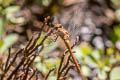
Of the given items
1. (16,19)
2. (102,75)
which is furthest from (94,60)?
(16,19)

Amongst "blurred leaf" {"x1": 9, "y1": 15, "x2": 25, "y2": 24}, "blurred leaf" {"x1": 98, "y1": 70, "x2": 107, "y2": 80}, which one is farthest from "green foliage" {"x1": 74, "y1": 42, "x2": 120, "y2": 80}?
"blurred leaf" {"x1": 9, "y1": 15, "x2": 25, "y2": 24}

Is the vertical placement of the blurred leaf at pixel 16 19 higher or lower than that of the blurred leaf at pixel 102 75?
higher

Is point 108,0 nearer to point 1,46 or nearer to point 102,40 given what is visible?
point 102,40

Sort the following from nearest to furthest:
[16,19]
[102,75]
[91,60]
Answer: [102,75]
[91,60]
[16,19]

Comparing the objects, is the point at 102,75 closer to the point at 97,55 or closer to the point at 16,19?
the point at 97,55

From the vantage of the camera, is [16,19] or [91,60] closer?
[91,60]

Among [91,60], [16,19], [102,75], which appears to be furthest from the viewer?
[16,19]

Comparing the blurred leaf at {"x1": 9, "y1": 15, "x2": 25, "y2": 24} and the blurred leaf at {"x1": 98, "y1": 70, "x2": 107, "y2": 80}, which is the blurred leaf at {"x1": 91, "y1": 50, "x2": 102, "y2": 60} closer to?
the blurred leaf at {"x1": 98, "y1": 70, "x2": 107, "y2": 80}

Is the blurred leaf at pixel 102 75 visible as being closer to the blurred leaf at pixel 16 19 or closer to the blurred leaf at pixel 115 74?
the blurred leaf at pixel 115 74

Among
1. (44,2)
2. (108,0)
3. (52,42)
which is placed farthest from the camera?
(108,0)

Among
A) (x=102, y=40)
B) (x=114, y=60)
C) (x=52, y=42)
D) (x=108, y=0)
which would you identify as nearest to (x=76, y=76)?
(x=114, y=60)

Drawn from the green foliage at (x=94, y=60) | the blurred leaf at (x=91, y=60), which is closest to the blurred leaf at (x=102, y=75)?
the green foliage at (x=94, y=60)
